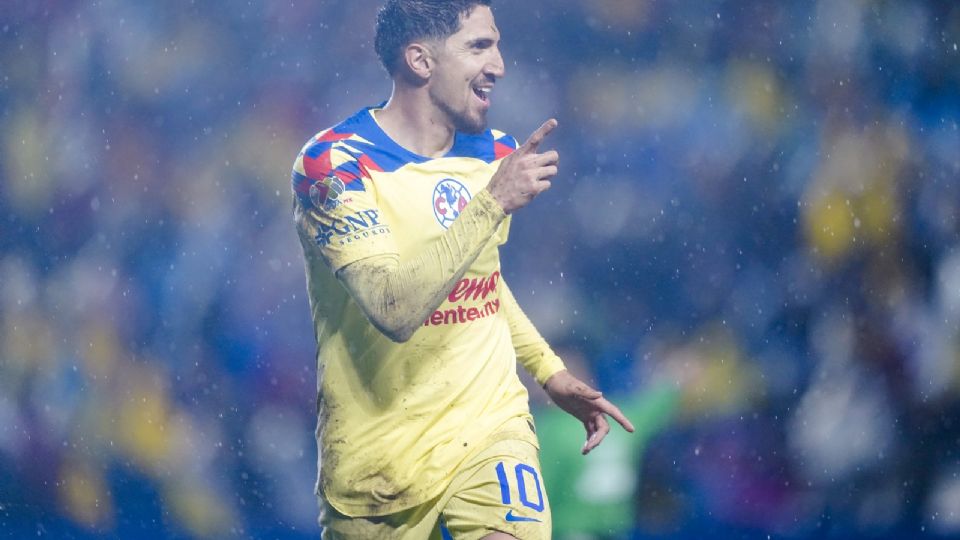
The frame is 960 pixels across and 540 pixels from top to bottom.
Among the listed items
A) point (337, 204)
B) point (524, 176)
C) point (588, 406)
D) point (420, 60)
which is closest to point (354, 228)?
point (337, 204)

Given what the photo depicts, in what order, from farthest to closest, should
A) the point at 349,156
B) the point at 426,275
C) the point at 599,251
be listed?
the point at 599,251 < the point at 349,156 < the point at 426,275

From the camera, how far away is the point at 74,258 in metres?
4.57

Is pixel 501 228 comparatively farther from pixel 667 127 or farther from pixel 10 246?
pixel 10 246

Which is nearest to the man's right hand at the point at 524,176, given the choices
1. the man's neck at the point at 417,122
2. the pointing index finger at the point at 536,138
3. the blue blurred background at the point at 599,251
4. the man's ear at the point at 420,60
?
the pointing index finger at the point at 536,138

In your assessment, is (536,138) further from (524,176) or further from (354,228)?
(354,228)

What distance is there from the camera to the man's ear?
113 inches

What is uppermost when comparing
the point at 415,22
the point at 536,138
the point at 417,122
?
the point at 415,22

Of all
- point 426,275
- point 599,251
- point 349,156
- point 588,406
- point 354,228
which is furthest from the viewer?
point 599,251

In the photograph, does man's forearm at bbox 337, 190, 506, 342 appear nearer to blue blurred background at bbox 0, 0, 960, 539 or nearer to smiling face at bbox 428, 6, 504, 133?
smiling face at bbox 428, 6, 504, 133

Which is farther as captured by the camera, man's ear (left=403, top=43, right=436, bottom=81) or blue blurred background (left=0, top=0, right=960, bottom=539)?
blue blurred background (left=0, top=0, right=960, bottom=539)

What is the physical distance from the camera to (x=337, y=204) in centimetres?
258

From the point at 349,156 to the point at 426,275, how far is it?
1.22 feet

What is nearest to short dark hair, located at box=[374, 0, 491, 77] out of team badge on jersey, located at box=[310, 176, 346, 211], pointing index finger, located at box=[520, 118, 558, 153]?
team badge on jersey, located at box=[310, 176, 346, 211]

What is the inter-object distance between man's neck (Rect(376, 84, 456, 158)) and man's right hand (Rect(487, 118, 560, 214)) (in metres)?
0.39
